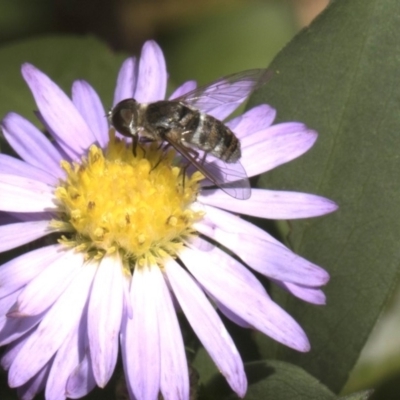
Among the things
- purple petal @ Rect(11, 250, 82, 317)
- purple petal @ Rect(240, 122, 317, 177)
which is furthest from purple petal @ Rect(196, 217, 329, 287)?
purple petal @ Rect(11, 250, 82, 317)

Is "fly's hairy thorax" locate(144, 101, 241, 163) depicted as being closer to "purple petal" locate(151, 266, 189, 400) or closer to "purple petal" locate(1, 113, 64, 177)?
"purple petal" locate(1, 113, 64, 177)

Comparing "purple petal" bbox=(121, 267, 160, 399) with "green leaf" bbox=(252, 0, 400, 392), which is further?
"green leaf" bbox=(252, 0, 400, 392)

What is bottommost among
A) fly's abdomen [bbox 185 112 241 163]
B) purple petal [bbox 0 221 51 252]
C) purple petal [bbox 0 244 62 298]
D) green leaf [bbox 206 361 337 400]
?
green leaf [bbox 206 361 337 400]

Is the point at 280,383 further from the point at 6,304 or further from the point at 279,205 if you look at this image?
the point at 6,304

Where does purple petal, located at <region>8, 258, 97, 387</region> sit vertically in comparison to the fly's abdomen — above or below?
below

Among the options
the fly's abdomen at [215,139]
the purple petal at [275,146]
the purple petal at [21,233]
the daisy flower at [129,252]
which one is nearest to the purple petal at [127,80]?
the daisy flower at [129,252]

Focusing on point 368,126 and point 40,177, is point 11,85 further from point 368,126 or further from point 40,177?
point 368,126

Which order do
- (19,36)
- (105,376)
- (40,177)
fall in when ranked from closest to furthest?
(105,376) → (40,177) → (19,36)

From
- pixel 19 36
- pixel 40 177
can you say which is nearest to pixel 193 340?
pixel 40 177
